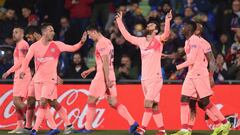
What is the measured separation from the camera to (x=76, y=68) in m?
23.2

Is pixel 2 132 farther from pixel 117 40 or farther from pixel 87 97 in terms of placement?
pixel 117 40

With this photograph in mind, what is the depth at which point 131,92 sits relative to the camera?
2197 cm

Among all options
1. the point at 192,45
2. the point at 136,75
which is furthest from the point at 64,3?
the point at 192,45

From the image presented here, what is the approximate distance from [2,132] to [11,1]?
632 centimetres

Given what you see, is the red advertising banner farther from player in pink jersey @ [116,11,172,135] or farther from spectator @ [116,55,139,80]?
player in pink jersey @ [116,11,172,135]

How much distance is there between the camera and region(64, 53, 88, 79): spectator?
23.1m

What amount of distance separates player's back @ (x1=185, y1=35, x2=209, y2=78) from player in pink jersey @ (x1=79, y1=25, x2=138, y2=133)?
5.76 feet

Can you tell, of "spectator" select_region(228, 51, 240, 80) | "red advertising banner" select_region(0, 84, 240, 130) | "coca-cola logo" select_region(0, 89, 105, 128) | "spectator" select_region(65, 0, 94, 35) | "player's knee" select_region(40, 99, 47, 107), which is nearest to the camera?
"player's knee" select_region(40, 99, 47, 107)

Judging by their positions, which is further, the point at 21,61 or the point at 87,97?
the point at 87,97

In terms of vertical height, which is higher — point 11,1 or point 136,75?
point 11,1

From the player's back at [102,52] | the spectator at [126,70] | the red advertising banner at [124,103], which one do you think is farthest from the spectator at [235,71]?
the player's back at [102,52]

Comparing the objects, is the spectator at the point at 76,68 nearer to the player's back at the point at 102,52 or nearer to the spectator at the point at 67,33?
the spectator at the point at 67,33

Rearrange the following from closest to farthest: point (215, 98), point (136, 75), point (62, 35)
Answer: point (215, 98), point (136, 75), point (62, 35)

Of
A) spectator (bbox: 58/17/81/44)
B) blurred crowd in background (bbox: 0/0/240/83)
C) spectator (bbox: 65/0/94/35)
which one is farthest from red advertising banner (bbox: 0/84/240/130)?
spectator (bbox: 65/0/94/35)
